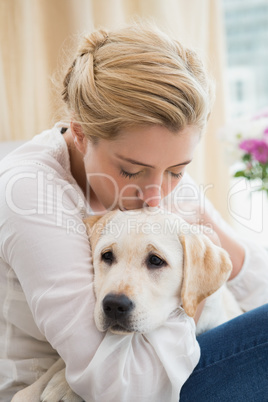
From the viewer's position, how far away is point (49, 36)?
2449mm

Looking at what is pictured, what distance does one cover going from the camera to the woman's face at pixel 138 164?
1.22 metres

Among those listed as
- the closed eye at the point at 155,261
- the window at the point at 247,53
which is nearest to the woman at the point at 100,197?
the closed eye at the point at 155,261

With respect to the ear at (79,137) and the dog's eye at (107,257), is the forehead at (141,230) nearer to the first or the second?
the dog's eye at (107,257)

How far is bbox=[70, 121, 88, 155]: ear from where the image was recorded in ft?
4.44

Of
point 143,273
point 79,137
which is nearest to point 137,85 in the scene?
point 79,137

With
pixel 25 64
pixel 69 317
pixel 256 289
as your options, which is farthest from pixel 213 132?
pixel 69 317

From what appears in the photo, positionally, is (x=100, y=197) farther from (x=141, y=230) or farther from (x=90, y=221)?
(x=141, y=230)

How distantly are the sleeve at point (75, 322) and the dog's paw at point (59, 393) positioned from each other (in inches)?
3.3

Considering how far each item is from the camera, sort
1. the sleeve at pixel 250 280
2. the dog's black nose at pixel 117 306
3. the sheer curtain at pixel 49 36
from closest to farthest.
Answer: the dog's black nose at pixel 117 306 < the sleeve at pixel 250 280 < the sheer curtain at pixel 49 36

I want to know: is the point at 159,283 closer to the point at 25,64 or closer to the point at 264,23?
the point at 25,64

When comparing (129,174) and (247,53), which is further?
(247,53)

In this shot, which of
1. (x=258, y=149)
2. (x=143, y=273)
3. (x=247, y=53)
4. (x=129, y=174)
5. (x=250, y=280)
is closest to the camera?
(x=143, y=273)

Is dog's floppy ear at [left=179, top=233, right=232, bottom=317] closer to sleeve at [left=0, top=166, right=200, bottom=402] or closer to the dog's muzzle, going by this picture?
sleeve at [left=0, top=166, right=200, bottom=402]

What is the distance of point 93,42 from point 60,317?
31.5 inches
